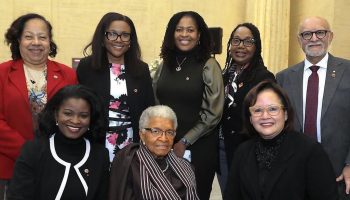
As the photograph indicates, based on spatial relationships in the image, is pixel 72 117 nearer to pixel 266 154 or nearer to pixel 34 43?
pixel 34 43

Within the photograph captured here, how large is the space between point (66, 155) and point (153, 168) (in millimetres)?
568

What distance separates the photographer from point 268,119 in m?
2.81

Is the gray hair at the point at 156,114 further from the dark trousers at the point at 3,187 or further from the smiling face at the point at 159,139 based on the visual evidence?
the dark trousers at the point at 3,187

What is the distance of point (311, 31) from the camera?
3635 mm

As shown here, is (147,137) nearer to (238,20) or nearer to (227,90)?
(227,90)

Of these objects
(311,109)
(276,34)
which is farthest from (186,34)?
(276,34)

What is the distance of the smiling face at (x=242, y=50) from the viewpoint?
156 inches

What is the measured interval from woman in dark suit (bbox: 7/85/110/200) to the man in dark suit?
5.05ft

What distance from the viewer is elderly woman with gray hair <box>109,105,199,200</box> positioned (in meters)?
3.01

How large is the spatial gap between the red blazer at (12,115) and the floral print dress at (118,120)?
0.45 meters

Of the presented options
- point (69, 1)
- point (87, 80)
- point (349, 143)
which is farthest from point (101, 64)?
point (69, 1)

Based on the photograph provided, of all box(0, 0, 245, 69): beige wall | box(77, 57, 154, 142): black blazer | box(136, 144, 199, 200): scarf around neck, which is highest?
box(0, 0, 245, 69): beige wall

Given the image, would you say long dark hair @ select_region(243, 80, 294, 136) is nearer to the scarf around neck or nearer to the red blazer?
the scarf around neck

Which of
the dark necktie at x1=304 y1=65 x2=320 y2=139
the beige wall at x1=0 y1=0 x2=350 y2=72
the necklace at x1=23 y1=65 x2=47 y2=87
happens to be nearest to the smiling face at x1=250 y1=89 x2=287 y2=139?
the dark necktie at x1=304 y1=65 x2=320 y2=139
